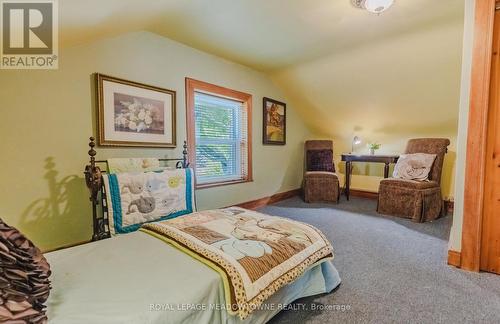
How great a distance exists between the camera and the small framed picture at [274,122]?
154 inches

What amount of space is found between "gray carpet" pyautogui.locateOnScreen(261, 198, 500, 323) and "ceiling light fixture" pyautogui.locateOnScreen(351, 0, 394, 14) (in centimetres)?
216

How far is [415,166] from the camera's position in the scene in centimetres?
331

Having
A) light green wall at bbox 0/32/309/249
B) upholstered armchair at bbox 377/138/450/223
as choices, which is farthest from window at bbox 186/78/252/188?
upholstered armchair at bbox 377/138/450/223

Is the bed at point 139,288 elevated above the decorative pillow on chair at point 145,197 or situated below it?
below

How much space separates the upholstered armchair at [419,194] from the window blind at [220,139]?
206cm

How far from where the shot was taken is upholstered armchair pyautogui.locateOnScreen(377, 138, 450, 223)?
2986mm

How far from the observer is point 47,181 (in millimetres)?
1832

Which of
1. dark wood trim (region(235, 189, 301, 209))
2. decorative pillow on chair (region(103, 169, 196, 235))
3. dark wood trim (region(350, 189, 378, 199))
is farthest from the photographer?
dark wood trim (region(350, 189, 378, 199))

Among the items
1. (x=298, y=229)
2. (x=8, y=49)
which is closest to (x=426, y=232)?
(x=298, y=229)

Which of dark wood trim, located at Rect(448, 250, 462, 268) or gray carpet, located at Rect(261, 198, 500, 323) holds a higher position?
dark wood trim, located at Rect(448, 250, 462, 268)

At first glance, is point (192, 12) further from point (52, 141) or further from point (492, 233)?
point (492, 233)

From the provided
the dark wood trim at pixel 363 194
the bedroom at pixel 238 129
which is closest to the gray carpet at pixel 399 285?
the bedroom at pixel 238 129

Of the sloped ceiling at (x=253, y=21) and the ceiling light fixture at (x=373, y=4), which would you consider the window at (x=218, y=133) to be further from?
the ceiling light fixture at (x=373, y=4)

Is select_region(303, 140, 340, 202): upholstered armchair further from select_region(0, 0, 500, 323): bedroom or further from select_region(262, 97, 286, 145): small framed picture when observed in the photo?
select_region(262, 97, 286, 145): small framed picture
